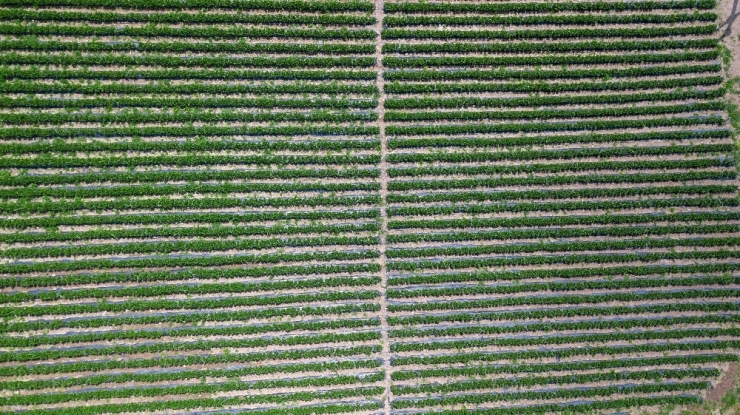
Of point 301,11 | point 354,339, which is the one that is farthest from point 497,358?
point 301,11

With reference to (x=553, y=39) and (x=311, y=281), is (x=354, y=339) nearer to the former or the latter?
(x=311, y=281)

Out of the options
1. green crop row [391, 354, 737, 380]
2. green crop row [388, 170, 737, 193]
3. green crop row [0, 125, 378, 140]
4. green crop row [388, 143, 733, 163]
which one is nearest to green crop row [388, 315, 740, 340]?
green crop row [391, 354, 737, 380]

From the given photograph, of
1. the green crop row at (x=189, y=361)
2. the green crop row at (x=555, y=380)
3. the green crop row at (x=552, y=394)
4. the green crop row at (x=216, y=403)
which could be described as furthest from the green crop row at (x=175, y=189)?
the green crop row at (x=552, y=394)

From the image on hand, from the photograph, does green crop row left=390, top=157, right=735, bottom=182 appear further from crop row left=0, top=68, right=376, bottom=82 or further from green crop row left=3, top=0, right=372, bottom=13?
green crop row left=3, top=0, right=372, bottom=13

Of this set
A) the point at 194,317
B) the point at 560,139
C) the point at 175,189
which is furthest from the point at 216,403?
the point at 560,139

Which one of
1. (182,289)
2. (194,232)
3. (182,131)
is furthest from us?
(182,131)

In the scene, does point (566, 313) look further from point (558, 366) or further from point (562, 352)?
point (558, 366)

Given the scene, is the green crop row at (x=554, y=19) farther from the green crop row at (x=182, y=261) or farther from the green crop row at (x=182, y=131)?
the green crop row at (x=182, y=261)
